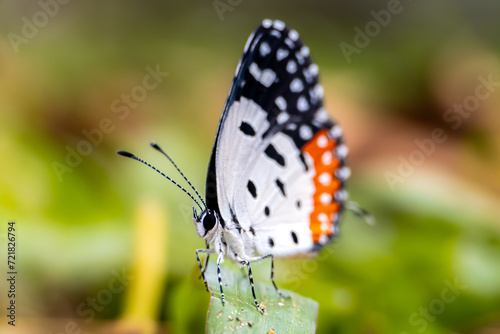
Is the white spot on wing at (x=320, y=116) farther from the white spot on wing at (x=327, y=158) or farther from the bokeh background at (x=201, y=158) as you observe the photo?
the bokeh background at (x=201, y=158)

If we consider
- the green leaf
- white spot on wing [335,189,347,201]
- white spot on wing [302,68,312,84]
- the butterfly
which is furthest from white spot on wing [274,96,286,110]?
the green leaf

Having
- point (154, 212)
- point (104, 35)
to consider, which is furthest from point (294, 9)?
point (154, 212)

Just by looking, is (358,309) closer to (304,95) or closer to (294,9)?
(304,95)

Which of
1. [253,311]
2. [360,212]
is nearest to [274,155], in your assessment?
[253,311]

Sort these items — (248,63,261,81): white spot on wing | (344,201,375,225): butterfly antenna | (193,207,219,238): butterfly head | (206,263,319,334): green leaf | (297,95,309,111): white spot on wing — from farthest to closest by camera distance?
(344,201,375,225): butterfly antenna → (297,95,309,111): white spot on wing → (248,63,261,81): white spot on wing → (193,207,219,238): butterfly head → (206,263,319,334): green leaf

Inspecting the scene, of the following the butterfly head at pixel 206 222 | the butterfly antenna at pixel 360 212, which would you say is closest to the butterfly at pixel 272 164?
the butterfly head at pixel 206 222

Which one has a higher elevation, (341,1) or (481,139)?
(341,1)

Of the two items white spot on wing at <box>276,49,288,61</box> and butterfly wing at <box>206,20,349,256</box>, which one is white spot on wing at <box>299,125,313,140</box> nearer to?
butterfly wing at <box>206,20,349,256</box>
